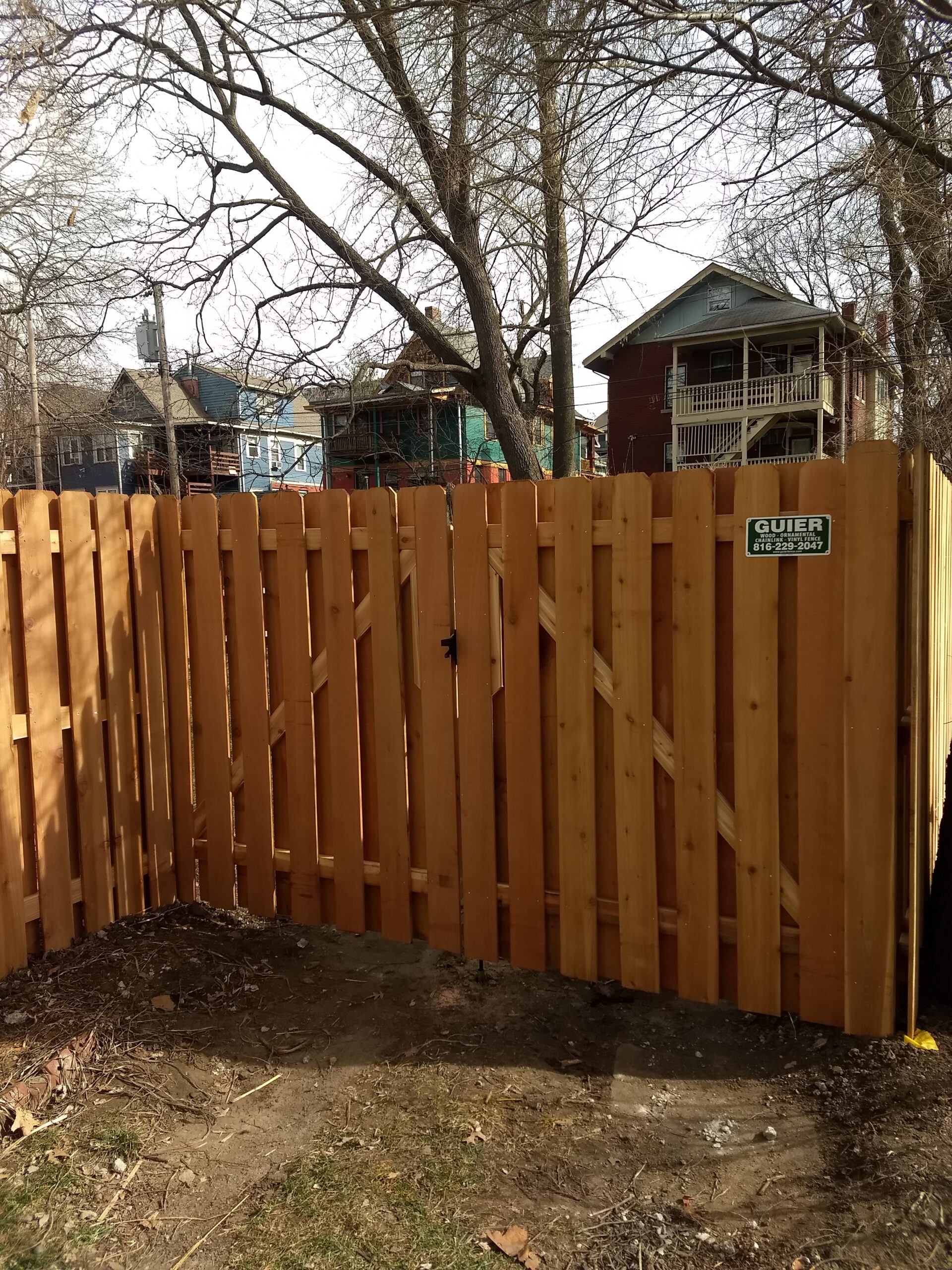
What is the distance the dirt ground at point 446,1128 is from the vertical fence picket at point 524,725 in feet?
1.05

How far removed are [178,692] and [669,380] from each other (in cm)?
2958

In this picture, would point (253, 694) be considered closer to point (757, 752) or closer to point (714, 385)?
point (757, 752)

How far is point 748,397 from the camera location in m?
27.5

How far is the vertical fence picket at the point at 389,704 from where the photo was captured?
12.7 ft

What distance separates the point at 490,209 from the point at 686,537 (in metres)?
8.62

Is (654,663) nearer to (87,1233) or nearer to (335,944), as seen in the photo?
(335,944)

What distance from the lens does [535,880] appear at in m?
3.65

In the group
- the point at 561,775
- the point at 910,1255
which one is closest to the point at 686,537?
the point at 561,775

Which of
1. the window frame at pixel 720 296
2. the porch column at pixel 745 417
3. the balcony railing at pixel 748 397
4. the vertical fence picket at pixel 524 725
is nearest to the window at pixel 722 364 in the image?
the balcony railing at pixel 748 397

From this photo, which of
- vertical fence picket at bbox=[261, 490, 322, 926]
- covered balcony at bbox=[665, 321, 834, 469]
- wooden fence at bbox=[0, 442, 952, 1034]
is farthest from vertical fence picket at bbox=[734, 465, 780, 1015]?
covered balcony at bbox=[665, 321, 834, 469]

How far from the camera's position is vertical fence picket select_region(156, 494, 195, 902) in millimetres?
4516

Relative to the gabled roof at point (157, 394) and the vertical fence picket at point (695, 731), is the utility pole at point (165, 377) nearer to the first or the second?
the gabled roof at point (157, 394)

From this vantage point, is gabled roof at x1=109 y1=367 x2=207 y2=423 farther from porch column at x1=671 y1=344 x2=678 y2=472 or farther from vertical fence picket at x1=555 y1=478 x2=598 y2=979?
vertical fence picket at x1=555 y1=478 x2=598 y2=979

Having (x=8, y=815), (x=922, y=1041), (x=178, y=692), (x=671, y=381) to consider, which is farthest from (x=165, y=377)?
(x=671, y=381)
